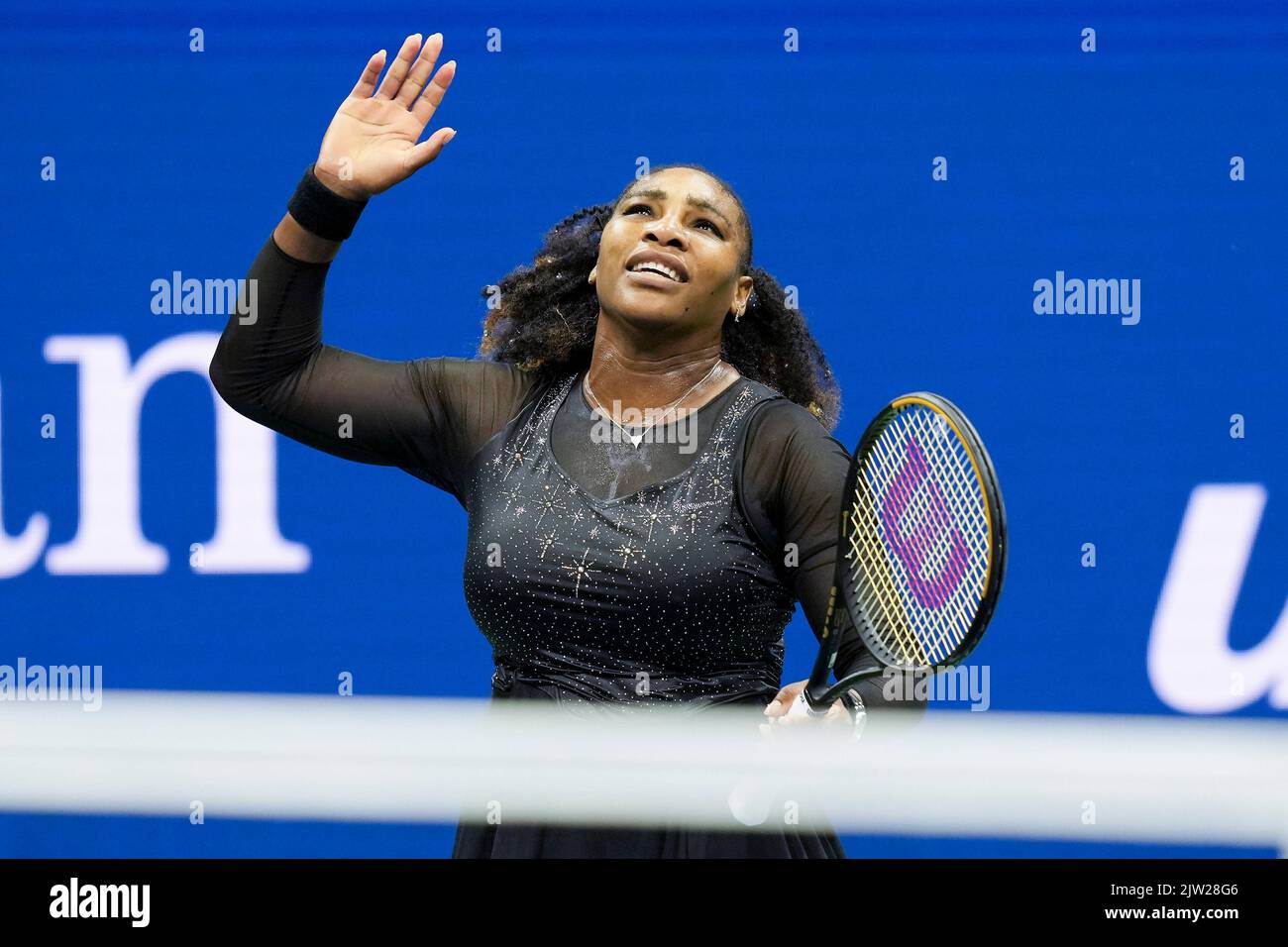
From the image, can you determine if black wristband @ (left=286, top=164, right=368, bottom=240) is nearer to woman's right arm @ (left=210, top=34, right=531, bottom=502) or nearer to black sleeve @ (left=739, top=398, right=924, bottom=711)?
woman's right arm @ (left=210, top=34, right=531, bottom=502)

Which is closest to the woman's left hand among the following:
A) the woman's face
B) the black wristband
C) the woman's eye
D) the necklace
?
the necklace

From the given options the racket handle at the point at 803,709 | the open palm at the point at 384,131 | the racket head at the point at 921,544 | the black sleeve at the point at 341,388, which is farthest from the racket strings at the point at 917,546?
the open palm at the point at 384,131

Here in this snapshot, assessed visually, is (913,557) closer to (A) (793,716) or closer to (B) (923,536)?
(B) (923,536)

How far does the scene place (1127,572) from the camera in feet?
11.7

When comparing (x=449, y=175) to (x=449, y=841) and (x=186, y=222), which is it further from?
(x=449, y=841)

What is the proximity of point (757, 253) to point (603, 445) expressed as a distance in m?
1.35

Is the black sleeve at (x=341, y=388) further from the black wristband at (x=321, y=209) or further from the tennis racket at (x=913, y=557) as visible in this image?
the tennis racket at (x=913, y=557)

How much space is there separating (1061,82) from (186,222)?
1.83m

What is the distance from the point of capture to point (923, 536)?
91.4 inches

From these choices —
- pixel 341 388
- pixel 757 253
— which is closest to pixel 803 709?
pixel 341 388

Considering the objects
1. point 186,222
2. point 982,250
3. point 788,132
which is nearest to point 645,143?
point 788,132

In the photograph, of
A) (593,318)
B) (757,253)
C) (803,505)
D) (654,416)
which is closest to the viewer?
(803,505)

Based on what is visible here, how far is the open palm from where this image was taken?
7.70 feet

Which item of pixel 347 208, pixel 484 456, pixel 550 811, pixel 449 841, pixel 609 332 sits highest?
pixel 347 208
